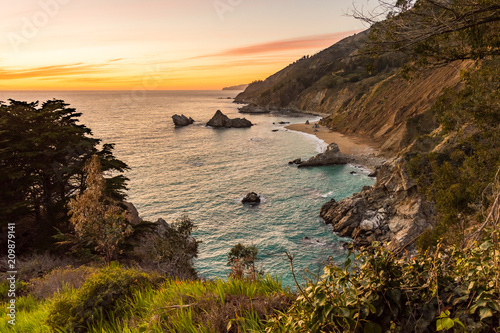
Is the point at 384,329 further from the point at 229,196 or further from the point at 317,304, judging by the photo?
the point at 229,196

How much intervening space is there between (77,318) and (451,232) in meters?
22.1

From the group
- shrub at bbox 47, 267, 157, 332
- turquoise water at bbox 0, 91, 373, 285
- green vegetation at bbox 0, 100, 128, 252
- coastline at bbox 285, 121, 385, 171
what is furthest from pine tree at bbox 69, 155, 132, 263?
coastline at bbox 285, 121, 385, 171

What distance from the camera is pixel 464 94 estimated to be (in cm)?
1422

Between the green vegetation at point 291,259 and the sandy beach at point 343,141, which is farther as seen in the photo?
the sandy beach at point 343,141

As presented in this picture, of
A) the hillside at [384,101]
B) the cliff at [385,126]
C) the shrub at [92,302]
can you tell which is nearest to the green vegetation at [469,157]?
the cliff at [385,126]

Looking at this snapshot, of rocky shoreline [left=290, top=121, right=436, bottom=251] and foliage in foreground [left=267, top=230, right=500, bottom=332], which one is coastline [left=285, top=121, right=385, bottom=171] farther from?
foliage in foreground [left=267, top=230, right=500, bottom=332]

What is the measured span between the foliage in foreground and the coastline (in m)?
54.1

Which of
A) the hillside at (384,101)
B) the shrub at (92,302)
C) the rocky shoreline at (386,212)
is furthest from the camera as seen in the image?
the hillside at (384,101)

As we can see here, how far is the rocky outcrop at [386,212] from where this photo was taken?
2910 centimetres

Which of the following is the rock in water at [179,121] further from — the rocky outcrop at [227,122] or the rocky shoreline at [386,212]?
the rocky shoreline at [386,212]

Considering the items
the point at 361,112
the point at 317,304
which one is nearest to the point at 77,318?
the point at 317,304

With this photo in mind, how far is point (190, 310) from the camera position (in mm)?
4680

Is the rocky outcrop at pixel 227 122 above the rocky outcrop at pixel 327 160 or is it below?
above

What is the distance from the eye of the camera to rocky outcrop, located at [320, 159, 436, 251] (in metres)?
29.1
